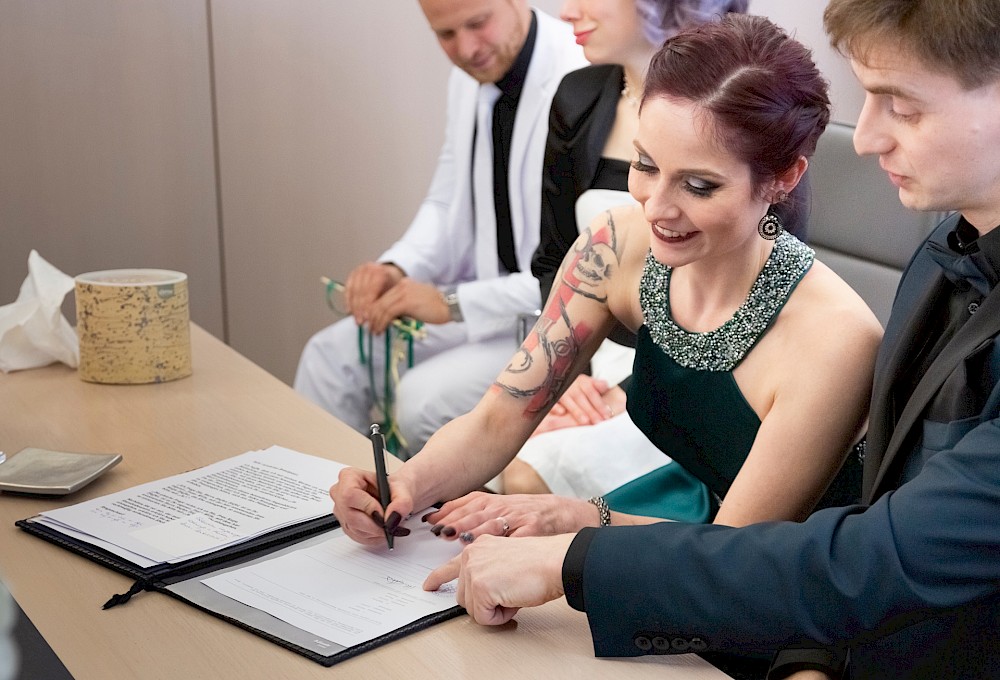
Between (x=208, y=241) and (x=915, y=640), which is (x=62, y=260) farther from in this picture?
(x=915, y=640)

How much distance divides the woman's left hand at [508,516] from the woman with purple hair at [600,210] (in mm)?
369

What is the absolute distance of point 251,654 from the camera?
978 mm

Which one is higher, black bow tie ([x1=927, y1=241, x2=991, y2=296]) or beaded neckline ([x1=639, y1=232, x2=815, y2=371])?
black bow tie ([x1=927, y1=241, x2=991, y2=296])

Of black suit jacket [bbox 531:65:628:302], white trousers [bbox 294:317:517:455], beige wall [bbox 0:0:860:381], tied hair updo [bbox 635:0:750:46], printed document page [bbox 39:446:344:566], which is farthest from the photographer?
beige wall [bbox 0:0:860:381]

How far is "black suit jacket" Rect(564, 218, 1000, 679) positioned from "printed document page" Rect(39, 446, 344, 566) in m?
0.39

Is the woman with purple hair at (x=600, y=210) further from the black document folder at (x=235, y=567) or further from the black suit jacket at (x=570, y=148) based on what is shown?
the black document folder at (x=235, y=567)

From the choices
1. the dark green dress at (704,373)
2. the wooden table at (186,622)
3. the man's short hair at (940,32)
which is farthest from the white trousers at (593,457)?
the man's short hair at (940,32)

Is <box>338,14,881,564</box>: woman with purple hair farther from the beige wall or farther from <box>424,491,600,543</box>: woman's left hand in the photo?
the beige wall

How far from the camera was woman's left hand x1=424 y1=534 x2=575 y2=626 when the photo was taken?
102 cm

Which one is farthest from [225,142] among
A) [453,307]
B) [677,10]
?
[677,10]

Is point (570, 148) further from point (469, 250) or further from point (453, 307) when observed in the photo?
point (469, 250)

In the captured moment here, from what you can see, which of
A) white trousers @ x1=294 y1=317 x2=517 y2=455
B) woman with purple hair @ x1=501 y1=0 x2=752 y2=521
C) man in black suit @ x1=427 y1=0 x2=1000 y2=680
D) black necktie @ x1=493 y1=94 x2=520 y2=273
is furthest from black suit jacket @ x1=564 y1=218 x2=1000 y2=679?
black necktie @ x1=493 y1=94 x2=520 y2=273

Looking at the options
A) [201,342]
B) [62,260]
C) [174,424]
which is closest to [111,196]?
[62,260]

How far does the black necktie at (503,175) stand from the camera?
264 centimetres
